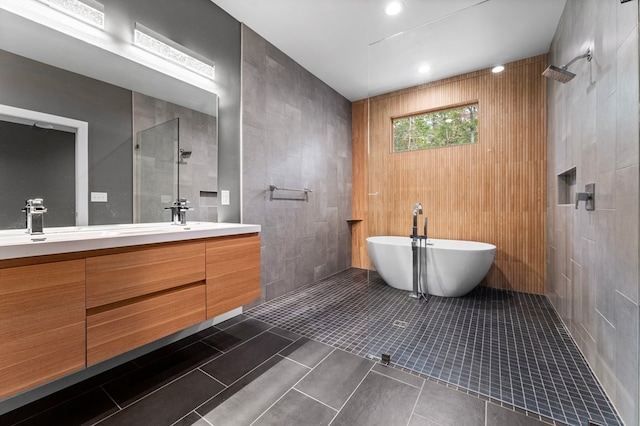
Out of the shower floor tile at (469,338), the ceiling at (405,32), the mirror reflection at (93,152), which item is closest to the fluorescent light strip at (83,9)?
the mirror reflection at (93,152)

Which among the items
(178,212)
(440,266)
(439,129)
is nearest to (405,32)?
(439,129)

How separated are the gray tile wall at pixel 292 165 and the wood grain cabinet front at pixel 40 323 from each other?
1.40 meters

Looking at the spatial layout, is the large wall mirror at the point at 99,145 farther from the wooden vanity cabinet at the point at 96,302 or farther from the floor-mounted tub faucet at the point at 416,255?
the floor-mounted tub faucet at the point at 416,255

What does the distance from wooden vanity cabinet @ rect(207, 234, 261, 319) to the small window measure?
84.6 inches

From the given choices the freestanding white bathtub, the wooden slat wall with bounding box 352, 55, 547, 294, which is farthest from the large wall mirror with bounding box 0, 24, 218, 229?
the freestanding white bathtub

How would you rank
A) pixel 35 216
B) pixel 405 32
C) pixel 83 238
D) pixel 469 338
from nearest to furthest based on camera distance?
pixel 83 238 → pixel 35 216 → pixel 469 338 → pixel 405 32

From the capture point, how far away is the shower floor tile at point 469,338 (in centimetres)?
135

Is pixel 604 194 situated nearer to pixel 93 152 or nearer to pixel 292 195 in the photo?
pixel 292 195

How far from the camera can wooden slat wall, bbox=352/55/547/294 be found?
271cm

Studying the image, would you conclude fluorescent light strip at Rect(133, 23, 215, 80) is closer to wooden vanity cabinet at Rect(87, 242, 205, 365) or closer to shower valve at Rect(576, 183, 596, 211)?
wooden vanity cabinet at Rect(87, 242, 205, 365)

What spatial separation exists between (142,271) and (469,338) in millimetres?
2139

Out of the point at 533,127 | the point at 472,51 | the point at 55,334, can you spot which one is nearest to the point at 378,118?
the point at 472,51

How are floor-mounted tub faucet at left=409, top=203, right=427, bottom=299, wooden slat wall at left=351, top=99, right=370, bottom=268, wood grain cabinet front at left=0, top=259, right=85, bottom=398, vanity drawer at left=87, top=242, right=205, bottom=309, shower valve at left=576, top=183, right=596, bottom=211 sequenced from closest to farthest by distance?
wood grain cabinet front at left=0, top=259, right=85, bottom=398 → vanity drawer at left=87, top=242, right=205, bottom=309 → shower valve at left=576, top=183, right=596, bottom=211 → floor-mounted tub faucet at left=409, top=203, right=427, bottom=299 → wooden slat wall at left=351, top=99, right=370, bottom=268

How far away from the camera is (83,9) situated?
4.96 ft
